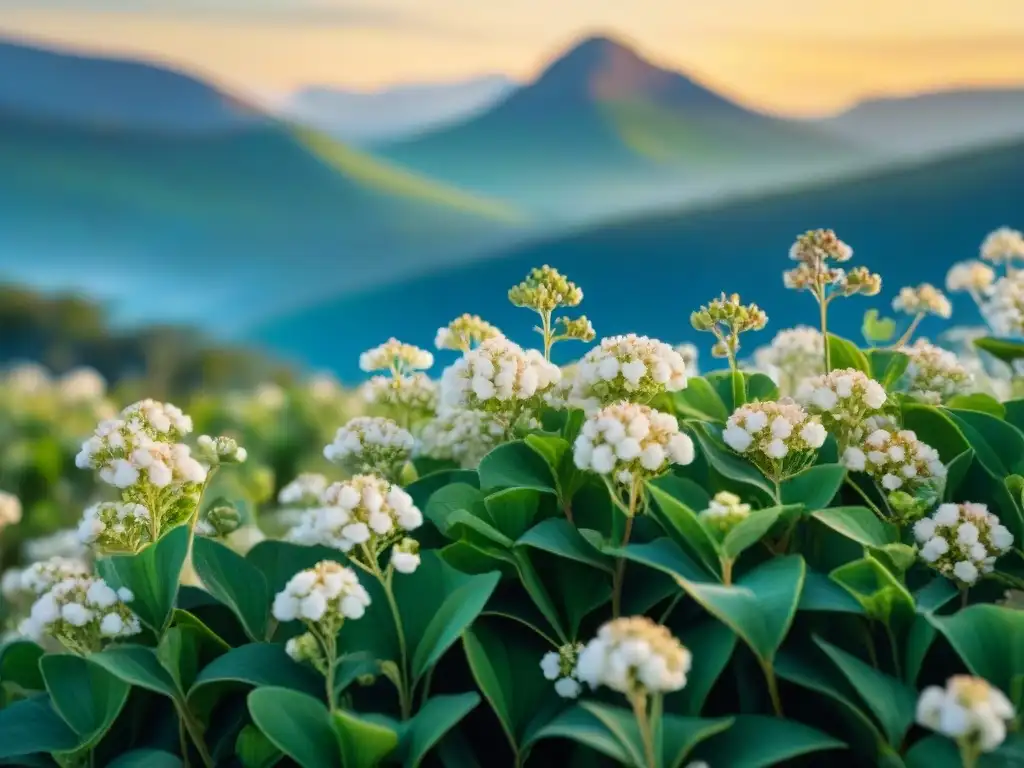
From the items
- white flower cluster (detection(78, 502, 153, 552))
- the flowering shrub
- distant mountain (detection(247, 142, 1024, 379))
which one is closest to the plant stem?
the flowering shrub

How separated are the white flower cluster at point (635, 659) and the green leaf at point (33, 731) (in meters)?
0.43

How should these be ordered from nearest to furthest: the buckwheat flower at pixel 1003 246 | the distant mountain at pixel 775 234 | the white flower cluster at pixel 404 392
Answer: the white flower cluster at pixel 404 392 → the buckwheat flower at pixel 1003 246 → the distant mountain at pixel 775 234

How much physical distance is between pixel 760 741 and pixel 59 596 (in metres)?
0.50

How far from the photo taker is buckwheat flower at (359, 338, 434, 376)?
1057 millimetres

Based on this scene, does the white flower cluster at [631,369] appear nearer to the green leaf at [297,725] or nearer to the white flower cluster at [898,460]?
the white flower cluster at [898,460]

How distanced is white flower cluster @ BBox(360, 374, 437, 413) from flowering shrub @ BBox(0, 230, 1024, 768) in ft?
0.36

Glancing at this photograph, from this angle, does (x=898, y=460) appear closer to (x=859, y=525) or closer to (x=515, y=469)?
(x=859, y=525)

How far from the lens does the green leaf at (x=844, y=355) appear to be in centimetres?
102

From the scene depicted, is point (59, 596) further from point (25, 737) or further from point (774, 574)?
point (774, 574)

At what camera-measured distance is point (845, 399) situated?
84 cm

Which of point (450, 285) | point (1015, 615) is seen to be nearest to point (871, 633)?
point (1015, 615)

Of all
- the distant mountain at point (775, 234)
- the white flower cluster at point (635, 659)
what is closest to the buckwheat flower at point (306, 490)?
the white flower cluster at point (635, 659)

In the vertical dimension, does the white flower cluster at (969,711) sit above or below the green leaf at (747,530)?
below

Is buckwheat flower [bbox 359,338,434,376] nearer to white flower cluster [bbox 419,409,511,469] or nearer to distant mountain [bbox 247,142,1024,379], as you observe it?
white flower cluster [bbox 419,409,511,469]
